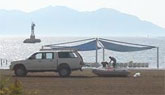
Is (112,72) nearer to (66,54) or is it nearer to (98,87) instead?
(66,54)

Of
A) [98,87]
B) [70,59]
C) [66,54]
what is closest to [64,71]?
[70,59]

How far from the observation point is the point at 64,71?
30.3 meters

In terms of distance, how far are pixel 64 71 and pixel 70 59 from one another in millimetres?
757

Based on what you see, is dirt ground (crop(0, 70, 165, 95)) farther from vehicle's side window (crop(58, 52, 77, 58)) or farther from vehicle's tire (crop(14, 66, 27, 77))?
vehicle's tire (crop(14, 66, 27, 77))

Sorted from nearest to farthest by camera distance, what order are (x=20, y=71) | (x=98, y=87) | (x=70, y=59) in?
(x=98, y=87) < (x=70, y=59) < (x=20, y=71)

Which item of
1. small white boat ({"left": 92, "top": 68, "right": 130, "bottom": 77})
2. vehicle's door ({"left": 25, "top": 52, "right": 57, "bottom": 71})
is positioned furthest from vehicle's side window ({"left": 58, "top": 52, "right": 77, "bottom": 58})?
small white boat ({"left": 92, "top": 68, "right": 130, "bottom": 77})

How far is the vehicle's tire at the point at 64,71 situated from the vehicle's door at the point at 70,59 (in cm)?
25

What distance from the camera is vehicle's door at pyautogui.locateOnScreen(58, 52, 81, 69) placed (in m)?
30.2

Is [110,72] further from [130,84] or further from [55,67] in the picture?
[130,84]

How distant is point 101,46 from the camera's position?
4159 cm

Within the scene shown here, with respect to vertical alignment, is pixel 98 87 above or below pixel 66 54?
below

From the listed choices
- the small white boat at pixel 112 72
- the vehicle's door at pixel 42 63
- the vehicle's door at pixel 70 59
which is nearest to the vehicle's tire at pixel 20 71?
the vehicle's door at pixel 42 63

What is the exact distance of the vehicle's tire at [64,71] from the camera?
99.2 feet

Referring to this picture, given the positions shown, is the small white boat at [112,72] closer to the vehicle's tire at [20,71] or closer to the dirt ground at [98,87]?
the dirt ground at [98,87]
